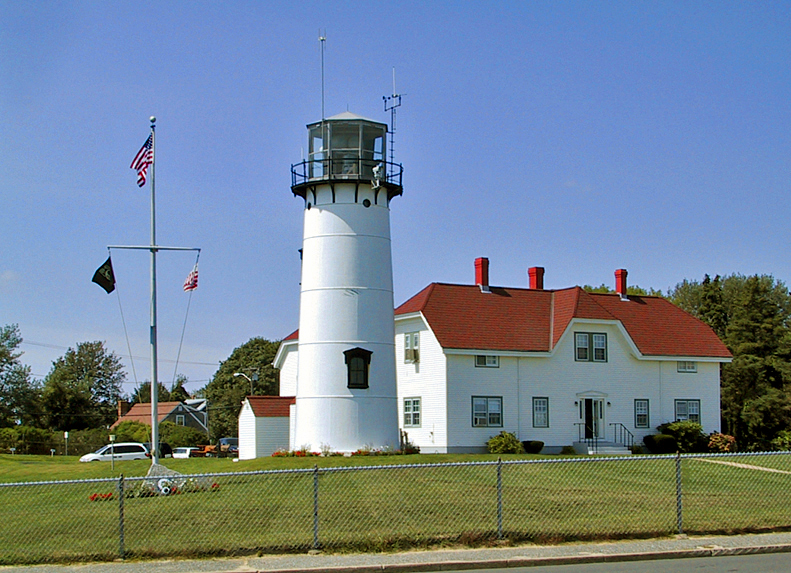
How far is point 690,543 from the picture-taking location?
14688 millimetres

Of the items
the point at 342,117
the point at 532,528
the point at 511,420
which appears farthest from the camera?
the point at 511,420

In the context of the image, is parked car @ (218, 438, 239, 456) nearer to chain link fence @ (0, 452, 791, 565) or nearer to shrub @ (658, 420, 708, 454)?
shrub @ (658, 420, 708, 454)

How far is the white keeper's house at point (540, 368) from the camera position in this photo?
38.6 meters

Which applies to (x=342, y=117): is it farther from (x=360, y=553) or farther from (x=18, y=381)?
(x=18, y=381)

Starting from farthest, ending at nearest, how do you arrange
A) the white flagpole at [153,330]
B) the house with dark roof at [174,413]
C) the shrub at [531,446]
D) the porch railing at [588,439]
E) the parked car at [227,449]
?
the house with dark roof at [174,413], the parked car at [227,449], the porch railing at [588,439], the shrub at [531,446], the white flagpole at [153,330]

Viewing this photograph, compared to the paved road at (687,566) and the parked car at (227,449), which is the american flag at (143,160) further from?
the parked car at (227,449)

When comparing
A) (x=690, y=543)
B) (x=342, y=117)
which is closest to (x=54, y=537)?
(x=690, y=543)

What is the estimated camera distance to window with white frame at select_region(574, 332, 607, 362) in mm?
41312

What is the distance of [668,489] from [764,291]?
45.7 metres

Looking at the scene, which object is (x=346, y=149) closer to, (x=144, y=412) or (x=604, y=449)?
(x=604, y=449)

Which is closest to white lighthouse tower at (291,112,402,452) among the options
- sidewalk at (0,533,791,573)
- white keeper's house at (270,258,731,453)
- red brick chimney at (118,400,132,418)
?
white keeper's house at (270,258,731,453)

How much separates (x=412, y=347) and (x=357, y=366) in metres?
6.92

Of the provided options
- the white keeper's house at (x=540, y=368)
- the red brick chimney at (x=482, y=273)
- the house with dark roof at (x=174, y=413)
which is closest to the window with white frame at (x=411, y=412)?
the white keeper's house at (x=540, y=368)

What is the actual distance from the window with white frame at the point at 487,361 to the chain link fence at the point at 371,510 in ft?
42.1
